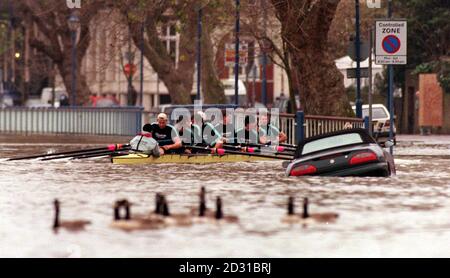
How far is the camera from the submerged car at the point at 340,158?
83.3 feet

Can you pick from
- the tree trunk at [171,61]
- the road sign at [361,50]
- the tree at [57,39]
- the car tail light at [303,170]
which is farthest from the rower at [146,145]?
the tree at [57,39]

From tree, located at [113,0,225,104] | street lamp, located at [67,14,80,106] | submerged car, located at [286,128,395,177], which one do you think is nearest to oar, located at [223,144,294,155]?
submerged car, located at [286,128,395,177]

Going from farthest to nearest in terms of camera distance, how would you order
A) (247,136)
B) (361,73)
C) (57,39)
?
(57,39), (361,73), (247,136)

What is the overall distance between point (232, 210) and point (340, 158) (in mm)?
6293

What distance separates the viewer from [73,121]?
2371 inches

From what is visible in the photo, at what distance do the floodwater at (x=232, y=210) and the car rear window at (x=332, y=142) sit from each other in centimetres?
53

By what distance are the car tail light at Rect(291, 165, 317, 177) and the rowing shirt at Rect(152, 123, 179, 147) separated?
24.6 feet

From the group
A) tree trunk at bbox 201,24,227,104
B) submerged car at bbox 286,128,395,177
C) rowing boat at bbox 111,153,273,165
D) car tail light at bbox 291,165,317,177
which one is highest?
tree trunk at bbox 201,24,227,104

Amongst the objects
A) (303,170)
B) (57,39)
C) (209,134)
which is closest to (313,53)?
(209,134)

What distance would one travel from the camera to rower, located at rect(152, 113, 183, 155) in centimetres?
3319

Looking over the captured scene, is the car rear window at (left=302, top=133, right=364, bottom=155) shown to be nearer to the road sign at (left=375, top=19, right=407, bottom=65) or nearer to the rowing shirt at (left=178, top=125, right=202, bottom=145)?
the road sign at (left=375, top=19, right=407, bottom=65)

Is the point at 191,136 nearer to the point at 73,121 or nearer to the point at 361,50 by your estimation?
the point at 361,50

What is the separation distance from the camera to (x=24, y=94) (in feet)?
330

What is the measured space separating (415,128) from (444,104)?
4091 mm
